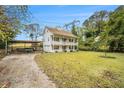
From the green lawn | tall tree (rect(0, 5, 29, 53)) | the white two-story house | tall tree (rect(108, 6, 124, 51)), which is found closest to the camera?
the green lawn

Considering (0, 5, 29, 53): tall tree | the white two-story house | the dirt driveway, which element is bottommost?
the dirt driveway

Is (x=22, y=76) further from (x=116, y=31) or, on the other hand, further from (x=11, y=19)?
(x=116, y=31)

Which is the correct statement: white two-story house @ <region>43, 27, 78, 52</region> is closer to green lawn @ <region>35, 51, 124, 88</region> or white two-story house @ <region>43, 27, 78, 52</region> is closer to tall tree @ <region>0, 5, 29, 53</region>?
green lawn @ <region>35, 51, 124, 88</region>

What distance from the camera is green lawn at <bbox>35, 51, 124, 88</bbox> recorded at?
132 inches

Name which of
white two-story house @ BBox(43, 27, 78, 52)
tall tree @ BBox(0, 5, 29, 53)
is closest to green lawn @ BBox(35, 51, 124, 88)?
white two-story house @ BBox(43, 27, 78, 52)

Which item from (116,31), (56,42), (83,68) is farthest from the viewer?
(56,42)

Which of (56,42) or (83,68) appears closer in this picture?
(83,68)

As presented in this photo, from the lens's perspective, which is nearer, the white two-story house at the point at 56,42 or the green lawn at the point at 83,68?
the green lawn at the point at 83,68

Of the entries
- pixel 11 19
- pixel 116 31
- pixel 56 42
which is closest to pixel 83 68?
pixel 116 31

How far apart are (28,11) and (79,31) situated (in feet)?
4.16

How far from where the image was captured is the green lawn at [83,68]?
3.36 meters

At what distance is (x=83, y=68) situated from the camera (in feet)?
13.4

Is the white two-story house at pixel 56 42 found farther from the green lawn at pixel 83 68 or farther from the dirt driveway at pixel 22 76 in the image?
the dirt driveway at pixel 22 76

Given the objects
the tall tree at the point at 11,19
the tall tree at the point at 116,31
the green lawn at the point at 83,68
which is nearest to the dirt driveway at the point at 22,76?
the green lawn at the point at 83,68
